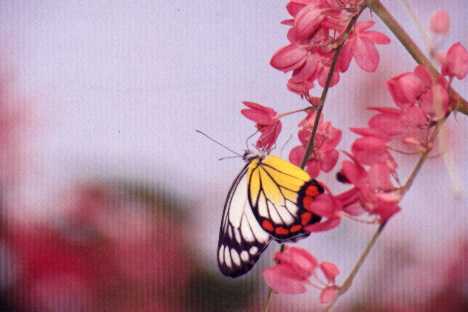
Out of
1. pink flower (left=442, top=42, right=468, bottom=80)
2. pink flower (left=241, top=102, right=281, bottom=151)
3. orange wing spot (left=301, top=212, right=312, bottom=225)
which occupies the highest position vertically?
pink flower (left=442, top=42, right=468, bottom=80)

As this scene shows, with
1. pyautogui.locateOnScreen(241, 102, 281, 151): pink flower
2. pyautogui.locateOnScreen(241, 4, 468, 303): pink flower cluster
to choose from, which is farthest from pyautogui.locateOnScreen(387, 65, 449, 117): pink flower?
pyautogui.locateOnScreen(241, 102, 281, 151): pink flower

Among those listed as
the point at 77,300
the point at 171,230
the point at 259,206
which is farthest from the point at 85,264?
the point at 259,206

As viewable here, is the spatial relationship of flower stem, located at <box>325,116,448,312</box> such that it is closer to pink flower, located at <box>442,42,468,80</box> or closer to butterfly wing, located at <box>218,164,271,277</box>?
pink flower, located at <box>442,42,468,80</box>

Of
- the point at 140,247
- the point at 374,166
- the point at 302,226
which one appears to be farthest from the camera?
the point at 140,247

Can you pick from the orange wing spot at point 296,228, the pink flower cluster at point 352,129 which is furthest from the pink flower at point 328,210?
the orange wing spot at point 296,228

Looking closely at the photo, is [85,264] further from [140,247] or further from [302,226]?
[302,226]

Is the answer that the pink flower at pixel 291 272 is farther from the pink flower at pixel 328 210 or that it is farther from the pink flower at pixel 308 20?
the pink flower at pixel 308 20

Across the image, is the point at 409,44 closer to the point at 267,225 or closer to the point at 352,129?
the point at 352,129
